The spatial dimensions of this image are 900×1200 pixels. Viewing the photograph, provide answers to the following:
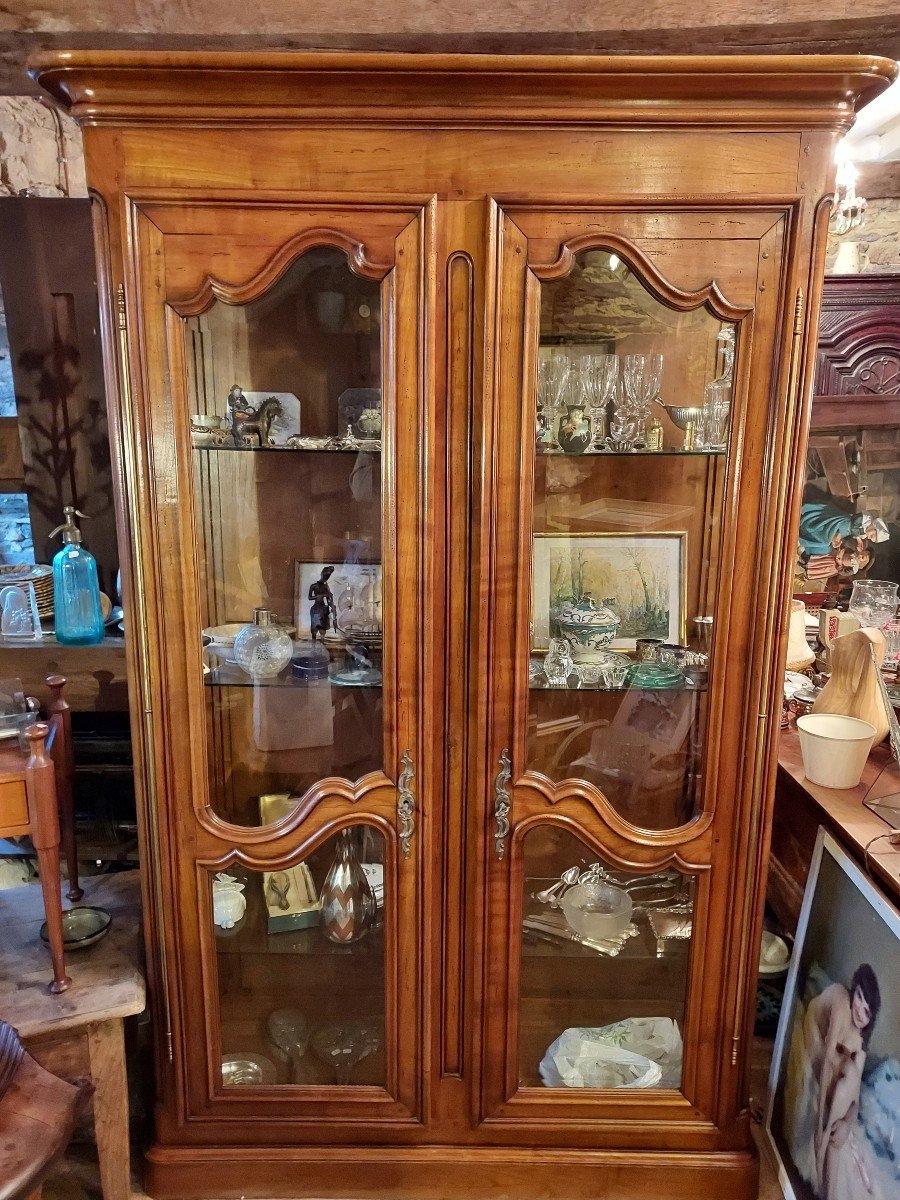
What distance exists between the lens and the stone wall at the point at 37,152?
73.9 inches

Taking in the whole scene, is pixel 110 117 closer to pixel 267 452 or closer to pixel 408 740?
pixel 267 452

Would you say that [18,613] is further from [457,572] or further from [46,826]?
[457,572]

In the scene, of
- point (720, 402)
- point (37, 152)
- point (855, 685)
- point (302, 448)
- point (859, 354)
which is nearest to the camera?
point (720, 402)

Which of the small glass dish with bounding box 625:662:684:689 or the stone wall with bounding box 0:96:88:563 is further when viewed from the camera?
the stone wall with bounding box 0:96:88:563

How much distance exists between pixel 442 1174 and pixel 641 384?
1541mm

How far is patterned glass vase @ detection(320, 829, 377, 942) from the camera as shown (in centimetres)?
147

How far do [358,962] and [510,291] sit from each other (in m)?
1.25

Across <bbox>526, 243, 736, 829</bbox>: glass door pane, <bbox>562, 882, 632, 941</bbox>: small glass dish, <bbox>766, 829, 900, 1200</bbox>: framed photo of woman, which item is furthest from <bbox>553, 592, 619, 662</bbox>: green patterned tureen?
<bbox>766, 829, 900, 1200</bbox>: framed photo of woman

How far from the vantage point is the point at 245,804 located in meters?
1.46

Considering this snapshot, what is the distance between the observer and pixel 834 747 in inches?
59.8

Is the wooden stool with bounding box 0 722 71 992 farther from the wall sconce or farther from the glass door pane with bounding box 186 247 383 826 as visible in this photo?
the wall sconce

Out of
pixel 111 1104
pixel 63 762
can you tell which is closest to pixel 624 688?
pixel 63 762

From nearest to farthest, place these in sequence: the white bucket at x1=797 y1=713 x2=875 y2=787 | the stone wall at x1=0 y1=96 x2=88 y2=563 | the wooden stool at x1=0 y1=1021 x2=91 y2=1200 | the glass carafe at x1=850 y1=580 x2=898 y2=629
A: the wooden stool at x1=0 y1=1021 x2=91 y2=1200 < the white bucket at x1=797 y1=713 x2=875 y2=787 < the stone wall at x1=0 y1=96 x2=88 y2=563 < the glass carafe at x1=850 y1=580 x2=898 y2=629

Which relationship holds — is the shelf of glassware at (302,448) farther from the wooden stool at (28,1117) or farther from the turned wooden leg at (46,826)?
the wooden stool at (28,1117)
